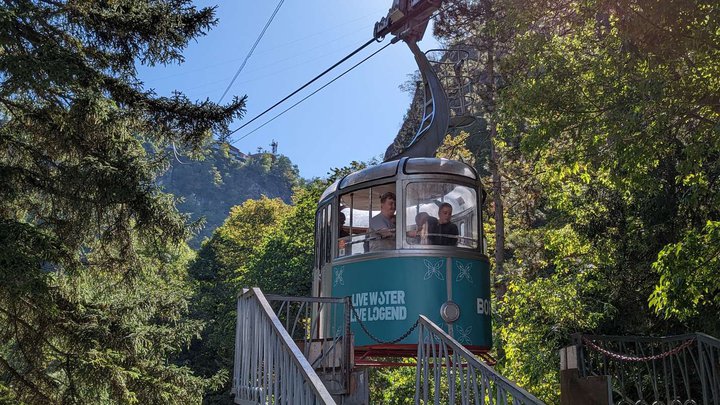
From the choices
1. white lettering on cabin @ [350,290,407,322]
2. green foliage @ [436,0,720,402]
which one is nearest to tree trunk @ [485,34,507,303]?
green foliage @ [436,0,720,402]

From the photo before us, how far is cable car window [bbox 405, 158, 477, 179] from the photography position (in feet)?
33.9

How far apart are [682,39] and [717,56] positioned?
0.47m

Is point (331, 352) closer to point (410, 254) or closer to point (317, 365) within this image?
point (317, 365)

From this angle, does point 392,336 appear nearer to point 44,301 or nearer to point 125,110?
point 44,301

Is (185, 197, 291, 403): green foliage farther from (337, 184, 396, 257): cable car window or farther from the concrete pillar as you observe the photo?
the concrete pillar

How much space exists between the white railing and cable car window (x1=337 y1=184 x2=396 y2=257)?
2.13 meters

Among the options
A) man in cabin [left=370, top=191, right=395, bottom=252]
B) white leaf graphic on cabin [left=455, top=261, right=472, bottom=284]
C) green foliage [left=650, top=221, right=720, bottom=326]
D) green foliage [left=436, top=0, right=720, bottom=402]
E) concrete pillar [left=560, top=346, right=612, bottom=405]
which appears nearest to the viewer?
concrete pillar [left=560, top=346, right=612, bottom=405]

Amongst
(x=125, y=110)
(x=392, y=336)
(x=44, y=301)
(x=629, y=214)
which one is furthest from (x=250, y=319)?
(x=629, y=214)

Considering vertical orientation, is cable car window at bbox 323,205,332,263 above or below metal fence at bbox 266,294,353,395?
above

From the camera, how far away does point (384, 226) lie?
1027cm

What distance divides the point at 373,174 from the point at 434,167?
935 millimetres

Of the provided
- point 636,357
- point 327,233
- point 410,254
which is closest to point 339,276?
point 327,233

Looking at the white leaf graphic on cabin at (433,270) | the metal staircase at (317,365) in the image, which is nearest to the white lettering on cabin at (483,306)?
the white leaf graphic on cabin at (433,270)

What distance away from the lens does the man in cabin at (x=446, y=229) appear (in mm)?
10180
